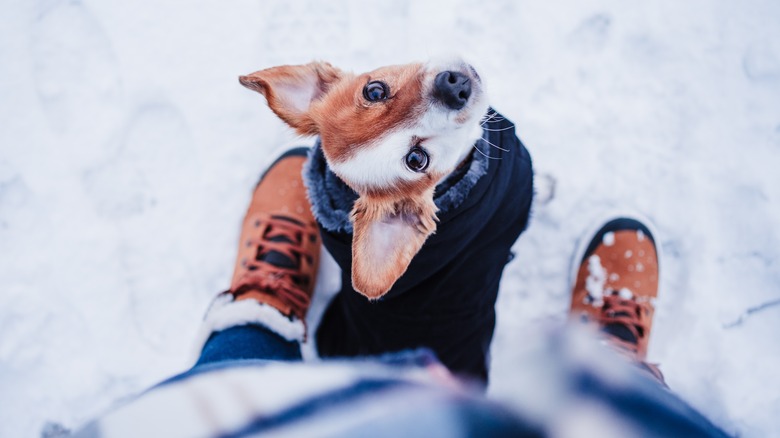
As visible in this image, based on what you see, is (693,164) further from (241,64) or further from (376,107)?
(241,64)

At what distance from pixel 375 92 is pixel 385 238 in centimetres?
50

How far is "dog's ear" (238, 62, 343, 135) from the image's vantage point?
1486 mm

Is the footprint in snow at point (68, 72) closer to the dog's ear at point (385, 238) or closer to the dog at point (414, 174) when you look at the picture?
the dog at point (414, 174)

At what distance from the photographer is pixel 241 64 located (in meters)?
2.37

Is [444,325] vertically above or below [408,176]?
below

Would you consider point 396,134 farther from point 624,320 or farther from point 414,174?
point 624,320

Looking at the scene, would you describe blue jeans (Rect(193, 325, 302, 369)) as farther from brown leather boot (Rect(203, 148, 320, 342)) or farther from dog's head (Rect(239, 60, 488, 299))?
dog's head (Rect(239, 60, 488, 299))

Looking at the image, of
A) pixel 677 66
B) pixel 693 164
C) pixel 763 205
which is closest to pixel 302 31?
pixel 677 66

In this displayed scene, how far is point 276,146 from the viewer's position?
2391mm

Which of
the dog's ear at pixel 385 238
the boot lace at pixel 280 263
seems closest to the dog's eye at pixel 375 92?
the dog's ear at pixel 385 238

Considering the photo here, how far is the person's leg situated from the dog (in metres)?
0.41

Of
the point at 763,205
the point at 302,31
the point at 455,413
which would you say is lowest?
the point at 455,413

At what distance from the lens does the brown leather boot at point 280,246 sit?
2.12m

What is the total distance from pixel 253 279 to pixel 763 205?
229cm
